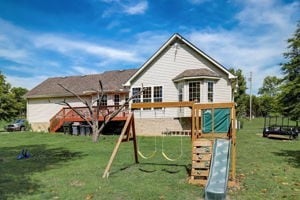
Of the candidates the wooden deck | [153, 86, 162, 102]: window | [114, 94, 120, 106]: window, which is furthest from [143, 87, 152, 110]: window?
[114, 94, 120, 106]: window

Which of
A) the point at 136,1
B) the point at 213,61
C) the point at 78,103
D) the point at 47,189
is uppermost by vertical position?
the point at 136,1

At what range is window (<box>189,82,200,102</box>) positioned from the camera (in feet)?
76.5

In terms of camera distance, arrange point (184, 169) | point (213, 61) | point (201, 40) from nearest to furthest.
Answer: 1. point (184, 169)
2. point (213, 61)
3. point (201, 40)

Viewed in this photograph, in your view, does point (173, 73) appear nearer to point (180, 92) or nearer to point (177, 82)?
point (177, 82)

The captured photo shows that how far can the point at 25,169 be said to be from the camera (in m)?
10.9

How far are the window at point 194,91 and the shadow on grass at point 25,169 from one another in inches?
444

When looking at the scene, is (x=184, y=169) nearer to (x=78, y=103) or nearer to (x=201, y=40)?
(x=201, y=40)

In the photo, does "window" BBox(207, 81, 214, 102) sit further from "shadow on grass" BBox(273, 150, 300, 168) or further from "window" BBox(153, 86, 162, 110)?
"shadow on grass" BBox(273, 150, 300, 168)

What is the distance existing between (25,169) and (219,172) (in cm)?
694

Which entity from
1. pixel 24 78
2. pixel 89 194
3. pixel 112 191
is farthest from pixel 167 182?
pixel 24 78

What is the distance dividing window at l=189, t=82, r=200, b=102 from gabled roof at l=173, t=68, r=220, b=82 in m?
0.78

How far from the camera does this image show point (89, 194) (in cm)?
737

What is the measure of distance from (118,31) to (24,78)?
80.8ft

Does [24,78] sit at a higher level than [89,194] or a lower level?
higher
